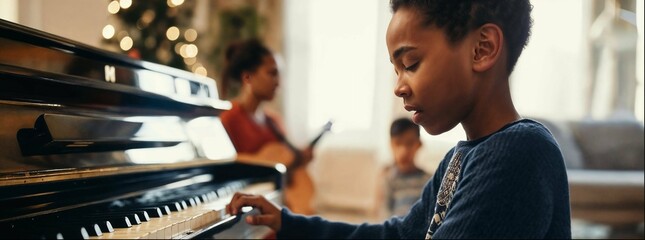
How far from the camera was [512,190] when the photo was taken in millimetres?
983

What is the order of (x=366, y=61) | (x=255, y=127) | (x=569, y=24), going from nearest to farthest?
1. (x=255, y=127)
2. (x=569, y=24)
3. (x=366, y=61)

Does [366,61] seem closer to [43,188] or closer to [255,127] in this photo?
[255,127]

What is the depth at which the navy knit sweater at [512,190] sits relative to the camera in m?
0.98

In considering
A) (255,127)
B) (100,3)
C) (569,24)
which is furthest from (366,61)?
(100,3)

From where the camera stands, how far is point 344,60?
20.0ft

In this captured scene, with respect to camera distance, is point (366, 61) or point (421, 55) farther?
point (366, 61)

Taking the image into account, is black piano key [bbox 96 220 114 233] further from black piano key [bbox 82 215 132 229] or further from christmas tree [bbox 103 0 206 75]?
christmas tree [bbox 103 0 206 75]

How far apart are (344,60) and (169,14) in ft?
7.77

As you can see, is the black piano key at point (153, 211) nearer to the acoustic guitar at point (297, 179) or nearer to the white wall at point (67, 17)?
the white wall at point (67, 17)

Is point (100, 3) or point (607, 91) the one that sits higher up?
point (100, 3)

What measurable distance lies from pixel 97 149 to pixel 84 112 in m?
0.09

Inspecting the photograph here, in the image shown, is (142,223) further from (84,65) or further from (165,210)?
(84,65)

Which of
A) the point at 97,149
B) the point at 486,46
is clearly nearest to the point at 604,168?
the point at 486,46

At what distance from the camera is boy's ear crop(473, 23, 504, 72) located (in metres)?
1.09
